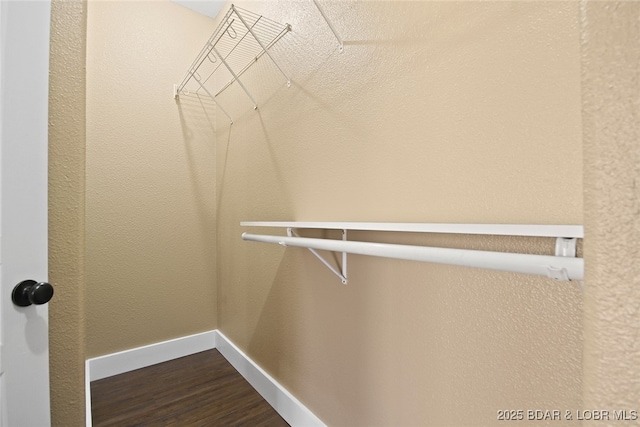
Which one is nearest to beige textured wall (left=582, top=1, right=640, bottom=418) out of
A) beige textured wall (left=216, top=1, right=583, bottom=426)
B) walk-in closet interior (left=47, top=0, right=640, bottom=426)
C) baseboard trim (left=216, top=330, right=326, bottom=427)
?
walk-in closet interior (left=47, top=0, right=640, bottom=426)

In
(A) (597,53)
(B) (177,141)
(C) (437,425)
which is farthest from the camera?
(B) (177,141)

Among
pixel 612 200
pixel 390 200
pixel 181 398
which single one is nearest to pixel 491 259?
pixel 612 200

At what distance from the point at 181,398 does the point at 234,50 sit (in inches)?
80.1

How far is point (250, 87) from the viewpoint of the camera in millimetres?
1723

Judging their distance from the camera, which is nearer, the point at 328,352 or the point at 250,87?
the point at 328,352

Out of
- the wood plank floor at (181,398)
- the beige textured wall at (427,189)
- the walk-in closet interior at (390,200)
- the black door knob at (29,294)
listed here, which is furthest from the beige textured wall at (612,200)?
the wood plank floor at (181,398)

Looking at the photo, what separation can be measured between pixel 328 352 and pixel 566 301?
0.86m

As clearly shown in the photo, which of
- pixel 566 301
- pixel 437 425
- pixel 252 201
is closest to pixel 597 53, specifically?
pixel 566 301

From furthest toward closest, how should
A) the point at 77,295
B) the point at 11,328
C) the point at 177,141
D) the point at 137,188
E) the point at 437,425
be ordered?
the point at 177,141, the point at 137,188, the point at 437,425, the point at 77,295, the point at 11,328

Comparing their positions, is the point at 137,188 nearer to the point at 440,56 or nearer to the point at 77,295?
the point at 77,295

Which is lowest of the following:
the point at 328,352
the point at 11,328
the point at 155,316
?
the point at 155,316

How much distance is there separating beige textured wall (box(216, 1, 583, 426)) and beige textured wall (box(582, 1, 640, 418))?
367 millimetres

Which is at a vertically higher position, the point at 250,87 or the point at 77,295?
the point at 250,87

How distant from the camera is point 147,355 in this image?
75.5 inches
